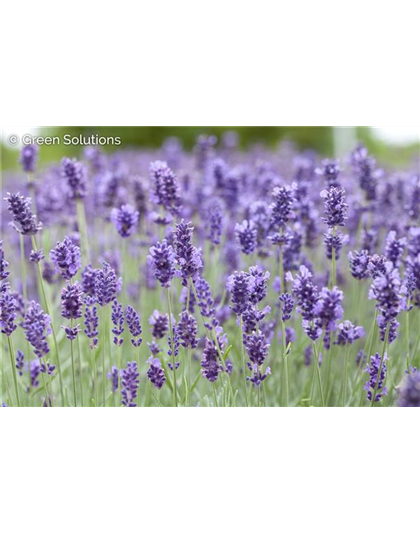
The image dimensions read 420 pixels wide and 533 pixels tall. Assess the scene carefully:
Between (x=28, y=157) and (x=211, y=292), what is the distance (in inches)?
41.3

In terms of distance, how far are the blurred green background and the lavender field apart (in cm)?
19

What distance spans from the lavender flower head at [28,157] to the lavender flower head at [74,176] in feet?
0.55

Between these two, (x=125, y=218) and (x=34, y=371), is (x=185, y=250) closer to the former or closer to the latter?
(x=125, y=218)

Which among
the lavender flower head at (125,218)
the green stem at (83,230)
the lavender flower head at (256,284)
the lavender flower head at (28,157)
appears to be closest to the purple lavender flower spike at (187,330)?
the lavender flower head at (256,284)

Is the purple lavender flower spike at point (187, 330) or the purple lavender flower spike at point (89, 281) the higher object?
→ the purple lavender flower spike at point (89, 281)

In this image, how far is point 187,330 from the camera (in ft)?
7.22

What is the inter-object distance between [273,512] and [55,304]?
137 cm

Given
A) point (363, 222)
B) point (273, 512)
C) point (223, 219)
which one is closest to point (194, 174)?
point (223, 219)

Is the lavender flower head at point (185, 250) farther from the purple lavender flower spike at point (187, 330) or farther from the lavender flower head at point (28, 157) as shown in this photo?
the lavender flower head at point (28, 157)

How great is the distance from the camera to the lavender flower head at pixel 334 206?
7.07 feet

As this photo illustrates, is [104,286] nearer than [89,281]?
Yes

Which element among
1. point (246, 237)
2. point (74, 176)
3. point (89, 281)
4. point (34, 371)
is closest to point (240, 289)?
point (246, 237)

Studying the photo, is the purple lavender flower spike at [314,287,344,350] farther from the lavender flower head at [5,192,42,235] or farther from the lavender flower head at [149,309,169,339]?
the lavender flower head at [5,192,42,235]

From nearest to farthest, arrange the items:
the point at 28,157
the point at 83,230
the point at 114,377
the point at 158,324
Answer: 1. the point at 158,324
2. the point at 114,377
3. the point at 28,157
4. the point at 83,230
